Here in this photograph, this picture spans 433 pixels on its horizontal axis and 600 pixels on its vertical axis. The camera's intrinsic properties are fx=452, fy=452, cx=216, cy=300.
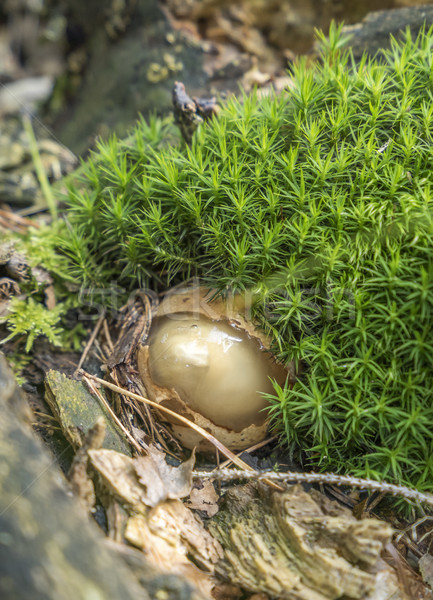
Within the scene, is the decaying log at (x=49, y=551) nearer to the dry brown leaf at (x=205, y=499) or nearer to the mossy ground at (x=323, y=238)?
the dry brown leaf at (x=205, y=499)

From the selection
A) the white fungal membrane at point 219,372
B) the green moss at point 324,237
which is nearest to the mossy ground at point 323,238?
the green moss at point 324,237

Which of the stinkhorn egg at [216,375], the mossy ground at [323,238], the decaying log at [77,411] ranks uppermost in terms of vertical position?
the mossy ground at [323,238]

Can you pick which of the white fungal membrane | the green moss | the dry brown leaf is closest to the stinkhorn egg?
the white fungal membrane

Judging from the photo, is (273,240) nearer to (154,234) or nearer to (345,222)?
(345,222)

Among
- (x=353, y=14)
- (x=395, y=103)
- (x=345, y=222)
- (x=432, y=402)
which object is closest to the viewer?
(x=432, y=402)

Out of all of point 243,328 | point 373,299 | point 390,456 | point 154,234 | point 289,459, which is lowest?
point 289,459

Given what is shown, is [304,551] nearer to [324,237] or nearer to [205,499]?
[205,499]

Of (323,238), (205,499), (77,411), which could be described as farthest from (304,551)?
(323,238)

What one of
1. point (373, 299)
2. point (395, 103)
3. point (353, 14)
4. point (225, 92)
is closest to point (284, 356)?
point (373, 299)
